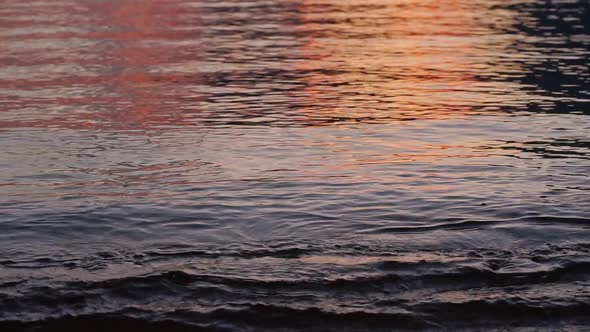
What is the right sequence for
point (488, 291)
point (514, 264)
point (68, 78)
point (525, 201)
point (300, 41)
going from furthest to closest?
point (300, 41) < point (68, 78) < point (525, 201) < point (514, 264) < point (488, 291)

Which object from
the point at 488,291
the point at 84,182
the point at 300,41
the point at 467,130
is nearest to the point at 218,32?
the point at 300,41

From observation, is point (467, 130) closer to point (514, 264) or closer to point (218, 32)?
point (514, 264)

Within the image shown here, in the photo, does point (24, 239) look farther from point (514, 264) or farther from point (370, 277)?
point (514, 264)

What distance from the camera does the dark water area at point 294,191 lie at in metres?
6.39

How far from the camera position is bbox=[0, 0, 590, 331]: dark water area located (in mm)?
6391

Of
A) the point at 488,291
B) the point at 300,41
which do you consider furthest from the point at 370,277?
the point at 300,41

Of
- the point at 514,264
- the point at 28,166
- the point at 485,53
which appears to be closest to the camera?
the point at 514,264

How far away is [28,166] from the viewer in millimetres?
11023

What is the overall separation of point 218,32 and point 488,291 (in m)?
23.2

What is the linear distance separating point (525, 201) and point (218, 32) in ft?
68.1

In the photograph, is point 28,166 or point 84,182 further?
point 28,166

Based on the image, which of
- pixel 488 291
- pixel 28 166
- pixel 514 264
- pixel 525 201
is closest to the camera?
pixel 488 291

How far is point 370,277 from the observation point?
6785 mm

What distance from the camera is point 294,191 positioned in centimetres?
970
